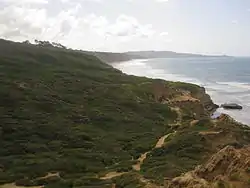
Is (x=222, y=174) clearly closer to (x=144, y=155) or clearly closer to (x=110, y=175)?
(x=110, y=175)

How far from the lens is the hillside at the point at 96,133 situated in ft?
129

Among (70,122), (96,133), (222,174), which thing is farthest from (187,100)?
(222,174)

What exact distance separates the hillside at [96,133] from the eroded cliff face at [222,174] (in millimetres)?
4995

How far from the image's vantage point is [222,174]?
2612cm

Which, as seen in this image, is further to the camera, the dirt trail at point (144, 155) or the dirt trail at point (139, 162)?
the dirt trail at point (144, 155)

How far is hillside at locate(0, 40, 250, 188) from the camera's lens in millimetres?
39469

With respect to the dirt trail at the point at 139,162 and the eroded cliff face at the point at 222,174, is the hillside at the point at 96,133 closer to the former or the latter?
the dirt trail at the point at 139,162

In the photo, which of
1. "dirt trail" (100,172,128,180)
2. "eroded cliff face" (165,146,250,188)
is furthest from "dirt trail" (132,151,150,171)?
"eroded cliff face" (165,146,250,188)

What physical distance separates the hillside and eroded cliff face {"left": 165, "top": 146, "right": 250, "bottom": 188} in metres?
4.99

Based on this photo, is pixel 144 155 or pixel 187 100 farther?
pixel 187 100

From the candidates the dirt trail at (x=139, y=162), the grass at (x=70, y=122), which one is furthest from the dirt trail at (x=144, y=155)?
the grass at (x=70, y=122)

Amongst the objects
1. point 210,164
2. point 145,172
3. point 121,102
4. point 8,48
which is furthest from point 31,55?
point 210,164

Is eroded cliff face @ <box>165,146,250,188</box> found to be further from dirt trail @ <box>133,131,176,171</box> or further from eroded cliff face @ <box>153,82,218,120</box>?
eroded cliff face @ <box>153,82,218,120</box>

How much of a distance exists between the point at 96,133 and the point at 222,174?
118ft
